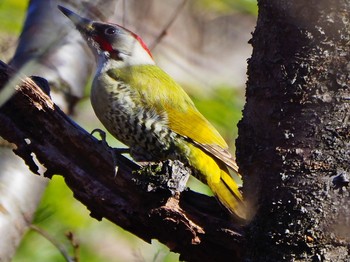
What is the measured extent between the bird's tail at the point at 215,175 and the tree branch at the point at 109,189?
26 centimetres

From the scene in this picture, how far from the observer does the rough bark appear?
300 cm

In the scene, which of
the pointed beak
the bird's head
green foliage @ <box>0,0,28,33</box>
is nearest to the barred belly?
the pointed beak

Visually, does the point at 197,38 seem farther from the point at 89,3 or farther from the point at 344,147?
the point at 344,147

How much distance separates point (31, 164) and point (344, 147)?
118 cm

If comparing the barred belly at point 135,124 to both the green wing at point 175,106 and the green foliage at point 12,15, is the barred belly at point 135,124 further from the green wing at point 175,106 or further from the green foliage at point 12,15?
the green foliage at point 12,15

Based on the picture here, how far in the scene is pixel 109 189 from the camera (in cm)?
340

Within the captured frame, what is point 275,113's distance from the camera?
3.12 metres

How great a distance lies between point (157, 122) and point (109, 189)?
103cm

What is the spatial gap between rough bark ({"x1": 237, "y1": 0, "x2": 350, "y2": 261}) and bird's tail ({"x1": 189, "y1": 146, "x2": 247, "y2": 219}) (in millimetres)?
494

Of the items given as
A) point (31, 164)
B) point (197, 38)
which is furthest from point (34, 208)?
point (197, 38)

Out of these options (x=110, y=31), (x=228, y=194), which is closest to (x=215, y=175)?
(x=228, y=194)

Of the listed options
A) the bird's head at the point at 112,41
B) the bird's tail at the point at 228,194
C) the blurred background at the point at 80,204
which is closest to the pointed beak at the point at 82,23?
the bird's head at the point at 112,41

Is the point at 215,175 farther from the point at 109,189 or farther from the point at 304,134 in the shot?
the point at 304,134

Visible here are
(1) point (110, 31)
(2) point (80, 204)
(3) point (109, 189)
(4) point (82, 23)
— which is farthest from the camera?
(1) point (110, 31)
